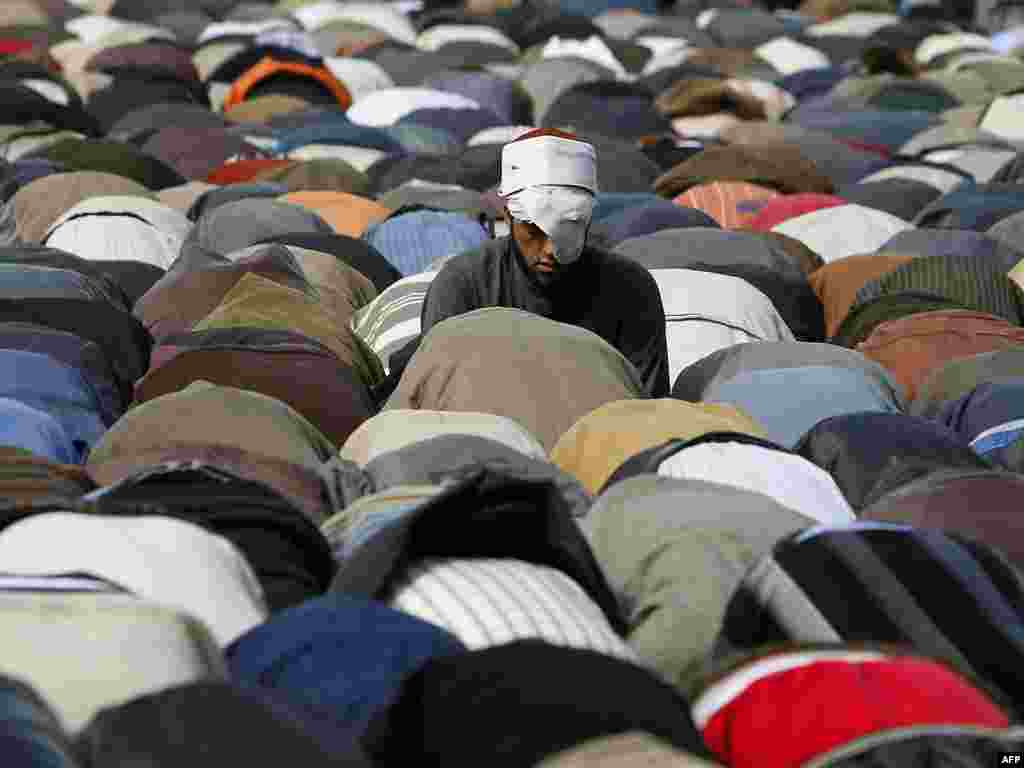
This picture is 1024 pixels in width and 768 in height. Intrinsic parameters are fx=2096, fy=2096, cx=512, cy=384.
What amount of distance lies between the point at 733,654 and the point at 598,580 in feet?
0.82

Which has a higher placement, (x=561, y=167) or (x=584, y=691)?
(x=584, y=691)

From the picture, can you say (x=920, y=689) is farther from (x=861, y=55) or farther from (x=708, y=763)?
(x=861, y=55)

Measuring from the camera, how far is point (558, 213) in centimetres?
378

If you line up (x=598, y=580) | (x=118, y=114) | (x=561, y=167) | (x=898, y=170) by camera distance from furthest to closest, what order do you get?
(x=118, y=114) < (x=898, y=170) < (x=561, y=167) < (x=598, y=580)

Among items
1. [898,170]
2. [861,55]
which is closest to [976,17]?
[861,55]

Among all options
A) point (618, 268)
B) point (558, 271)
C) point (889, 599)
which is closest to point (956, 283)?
point (618, 268)

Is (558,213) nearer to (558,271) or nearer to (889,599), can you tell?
(558,271)

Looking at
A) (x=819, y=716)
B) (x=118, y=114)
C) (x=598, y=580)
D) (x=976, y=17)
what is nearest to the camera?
(x=819, y=716)

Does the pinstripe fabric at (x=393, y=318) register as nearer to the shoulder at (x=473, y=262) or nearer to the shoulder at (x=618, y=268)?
the shoulder at (x=473, y=262)

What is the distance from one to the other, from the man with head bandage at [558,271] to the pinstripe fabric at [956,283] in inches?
37.1

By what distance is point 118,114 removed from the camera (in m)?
8.10

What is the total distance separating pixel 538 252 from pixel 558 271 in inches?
2.0

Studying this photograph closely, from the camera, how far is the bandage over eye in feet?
12.4

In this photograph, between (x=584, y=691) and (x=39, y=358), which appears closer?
(x=584, y=691)
